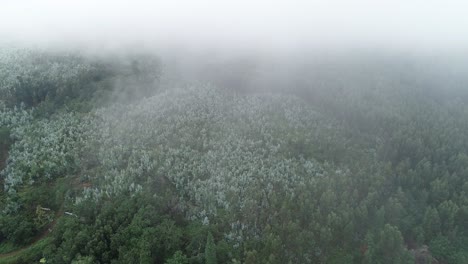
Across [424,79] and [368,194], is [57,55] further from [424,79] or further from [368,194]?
[424,79]

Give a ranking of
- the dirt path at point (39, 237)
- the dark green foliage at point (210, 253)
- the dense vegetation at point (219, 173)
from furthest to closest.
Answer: the dirt path at point (39, 237)
the dense vegetation at point (219, 173)
the dark green foliage at point (210, 253)

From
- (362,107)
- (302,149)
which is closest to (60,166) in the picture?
(302,149)

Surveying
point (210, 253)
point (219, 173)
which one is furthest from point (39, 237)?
point (219, 173)

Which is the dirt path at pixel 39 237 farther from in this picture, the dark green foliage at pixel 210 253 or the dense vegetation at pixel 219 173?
the dark green foliage at pixel 210 253

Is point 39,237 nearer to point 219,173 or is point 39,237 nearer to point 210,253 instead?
point 210,253

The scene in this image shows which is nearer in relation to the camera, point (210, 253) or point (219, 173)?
point (210, 253)

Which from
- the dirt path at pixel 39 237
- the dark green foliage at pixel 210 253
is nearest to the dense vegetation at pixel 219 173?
the dark green foliage at pixel 210 253

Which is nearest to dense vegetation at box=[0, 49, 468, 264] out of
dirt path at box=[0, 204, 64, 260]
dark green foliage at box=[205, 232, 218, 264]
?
dark green foliage at box=[205, 232, 218, 264]

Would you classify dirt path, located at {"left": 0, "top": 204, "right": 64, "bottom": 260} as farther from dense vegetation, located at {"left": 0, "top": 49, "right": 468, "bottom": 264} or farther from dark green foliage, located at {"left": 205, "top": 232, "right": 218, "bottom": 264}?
dark green foliage, located at {"left": 205, "top": 232, "right": 218, "bottom": 264}

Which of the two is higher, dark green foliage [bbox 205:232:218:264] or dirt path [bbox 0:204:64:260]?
dark green foliage [bbox 205:232:218:264]
